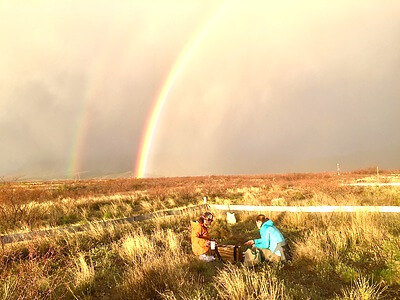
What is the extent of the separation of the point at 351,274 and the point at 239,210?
29.2ft

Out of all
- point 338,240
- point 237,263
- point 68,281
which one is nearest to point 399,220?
point 338,240

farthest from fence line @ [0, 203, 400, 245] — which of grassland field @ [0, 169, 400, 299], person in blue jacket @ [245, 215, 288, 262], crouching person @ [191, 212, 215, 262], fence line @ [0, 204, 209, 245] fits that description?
person in blue jacket @ [245, 215, 288, 262]

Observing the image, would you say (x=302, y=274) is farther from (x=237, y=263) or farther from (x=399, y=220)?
(x=399, y=220)

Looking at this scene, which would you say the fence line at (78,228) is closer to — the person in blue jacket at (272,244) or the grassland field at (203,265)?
the grassland field at (203,265)

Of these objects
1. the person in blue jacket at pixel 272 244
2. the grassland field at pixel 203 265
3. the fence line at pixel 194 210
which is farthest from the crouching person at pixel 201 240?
the fence line at pixel 194 210

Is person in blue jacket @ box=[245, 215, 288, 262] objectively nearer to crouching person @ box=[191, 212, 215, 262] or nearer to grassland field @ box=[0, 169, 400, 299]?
grassland field @ box=[0, 169, 400, 299]

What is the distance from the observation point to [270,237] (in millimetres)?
6914

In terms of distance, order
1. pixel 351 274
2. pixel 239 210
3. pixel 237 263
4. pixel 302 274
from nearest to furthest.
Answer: pixel 351 274 → pixel 302 274 → pixel 237 263 → pixel 239 210

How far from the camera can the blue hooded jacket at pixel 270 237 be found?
6.83 metres

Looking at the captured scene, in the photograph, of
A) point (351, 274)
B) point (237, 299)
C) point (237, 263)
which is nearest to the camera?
point (237, 299)

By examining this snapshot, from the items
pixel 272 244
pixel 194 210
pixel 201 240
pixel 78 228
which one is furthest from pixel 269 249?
pixel 194 210

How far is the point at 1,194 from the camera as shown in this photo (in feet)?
50.0

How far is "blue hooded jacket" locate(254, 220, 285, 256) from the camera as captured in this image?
269 inches

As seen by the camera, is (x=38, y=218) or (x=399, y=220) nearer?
(x=399, y=220)
